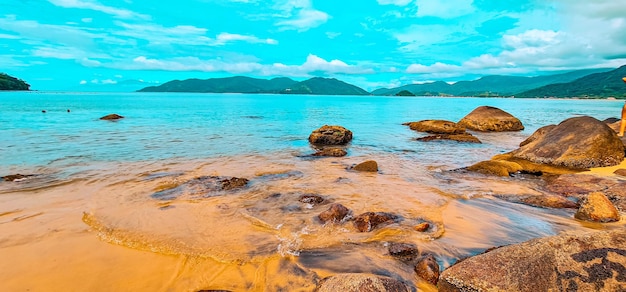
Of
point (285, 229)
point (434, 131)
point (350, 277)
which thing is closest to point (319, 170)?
point (285, 229)

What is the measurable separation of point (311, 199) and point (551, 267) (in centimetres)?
643

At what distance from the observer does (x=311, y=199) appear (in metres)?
10.1

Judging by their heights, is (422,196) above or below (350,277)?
below

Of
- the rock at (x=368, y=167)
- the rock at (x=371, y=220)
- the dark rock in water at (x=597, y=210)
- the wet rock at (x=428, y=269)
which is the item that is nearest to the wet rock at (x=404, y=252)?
the wet rock at (x=428, y=269)

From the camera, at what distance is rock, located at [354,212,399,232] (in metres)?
7.96

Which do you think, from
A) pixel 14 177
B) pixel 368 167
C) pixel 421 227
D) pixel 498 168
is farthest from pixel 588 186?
pixel 14 177

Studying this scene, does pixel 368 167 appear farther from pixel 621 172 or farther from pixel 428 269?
pixel 621 172

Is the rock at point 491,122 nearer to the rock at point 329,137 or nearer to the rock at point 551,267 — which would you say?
the rock at point 329,137

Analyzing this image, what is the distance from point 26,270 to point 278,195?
253 inches

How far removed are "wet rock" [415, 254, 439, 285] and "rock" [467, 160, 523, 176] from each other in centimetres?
947

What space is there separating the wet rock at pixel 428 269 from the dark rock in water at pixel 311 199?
4359mm

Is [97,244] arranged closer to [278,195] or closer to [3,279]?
[3,279]

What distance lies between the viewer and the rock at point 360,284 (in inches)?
180

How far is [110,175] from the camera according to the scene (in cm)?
1294
